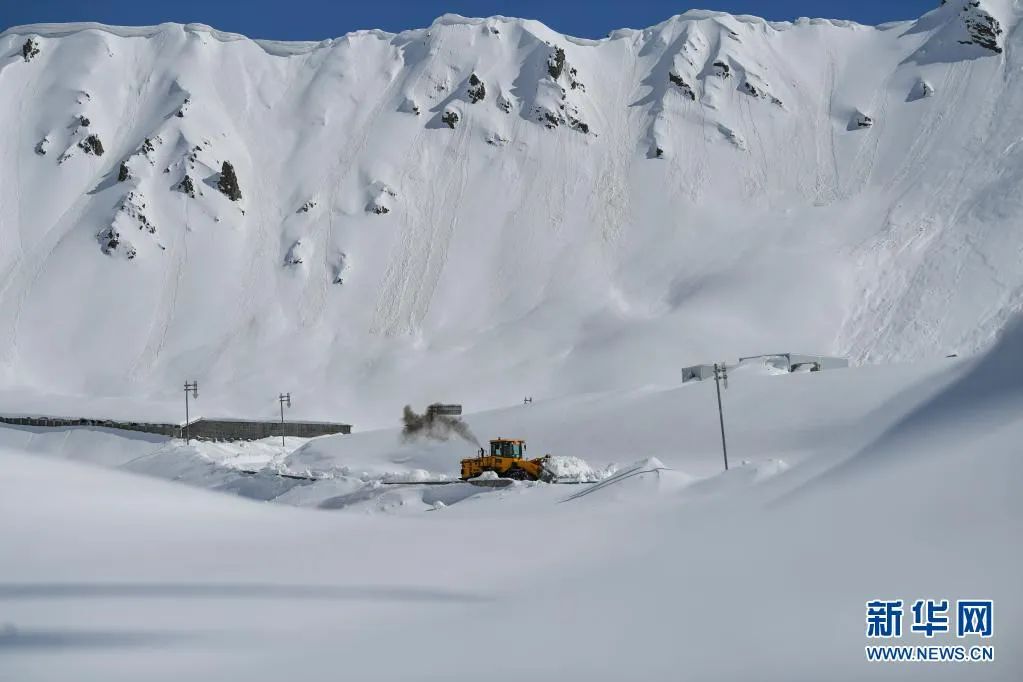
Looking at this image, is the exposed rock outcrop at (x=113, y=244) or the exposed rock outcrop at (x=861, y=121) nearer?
the exposed rock outcrop at (x=113, y=244)

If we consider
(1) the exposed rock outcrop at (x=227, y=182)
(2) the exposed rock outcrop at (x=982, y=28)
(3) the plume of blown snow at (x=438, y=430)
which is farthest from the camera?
(1) the exposed rock outcrop at (x=227, y=182)

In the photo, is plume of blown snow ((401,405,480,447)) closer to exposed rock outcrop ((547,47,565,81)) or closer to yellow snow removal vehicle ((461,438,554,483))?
yellow snow removal vehicle ((461,438,554,483))

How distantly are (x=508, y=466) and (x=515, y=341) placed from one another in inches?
1872

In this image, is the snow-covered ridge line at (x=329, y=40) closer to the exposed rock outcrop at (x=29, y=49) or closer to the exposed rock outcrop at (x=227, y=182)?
the exposed rock outcrop at (x=29, y=49)

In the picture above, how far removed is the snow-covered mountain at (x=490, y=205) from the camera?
7750 cm

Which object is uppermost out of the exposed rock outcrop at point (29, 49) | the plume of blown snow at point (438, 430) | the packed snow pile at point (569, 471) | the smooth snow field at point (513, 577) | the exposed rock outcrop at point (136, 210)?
the exposed rock outcrop at point (29, 49)

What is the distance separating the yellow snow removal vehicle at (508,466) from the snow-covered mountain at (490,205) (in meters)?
38.7

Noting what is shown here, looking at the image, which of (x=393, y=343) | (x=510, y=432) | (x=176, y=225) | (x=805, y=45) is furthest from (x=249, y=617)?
(x=805, y=45)

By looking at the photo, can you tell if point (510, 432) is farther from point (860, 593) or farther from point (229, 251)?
point (229, 251)

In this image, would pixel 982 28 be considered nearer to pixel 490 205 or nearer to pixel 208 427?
pixel 490 205

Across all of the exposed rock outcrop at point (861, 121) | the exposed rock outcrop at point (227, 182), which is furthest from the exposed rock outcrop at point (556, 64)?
the exposed rock outcrop at point (227, 182)

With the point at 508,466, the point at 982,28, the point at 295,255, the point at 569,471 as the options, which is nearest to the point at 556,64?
the point at 295,255

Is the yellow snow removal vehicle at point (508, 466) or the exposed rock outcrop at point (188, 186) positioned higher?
the exposed rock outcrop at point (188, 186)

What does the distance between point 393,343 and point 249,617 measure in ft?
258
